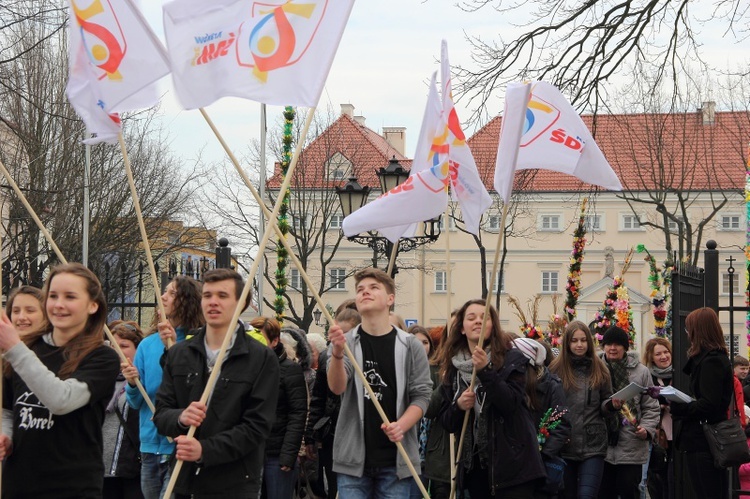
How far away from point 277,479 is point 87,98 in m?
3.42

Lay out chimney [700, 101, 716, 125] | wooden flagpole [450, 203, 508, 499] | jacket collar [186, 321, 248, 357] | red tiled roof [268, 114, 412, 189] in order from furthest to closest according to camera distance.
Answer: red tiled roof [268, 114, 412, 189], chimney [700, 101, 716, 125], wooden flagpole [450, 203, 508, 499], jacket collar [186, 321, 248, 357]

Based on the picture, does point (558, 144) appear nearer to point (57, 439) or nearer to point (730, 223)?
point (57, 439)

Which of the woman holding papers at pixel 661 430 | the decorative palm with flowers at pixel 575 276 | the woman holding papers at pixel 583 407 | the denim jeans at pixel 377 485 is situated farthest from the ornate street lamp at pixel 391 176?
the denim jeans at pixel 377 485

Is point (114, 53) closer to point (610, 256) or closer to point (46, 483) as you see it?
point (46, 483)

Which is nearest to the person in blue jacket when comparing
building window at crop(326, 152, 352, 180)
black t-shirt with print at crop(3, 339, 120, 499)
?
black t-shirt with print at crop(3, 339, 120, 499)

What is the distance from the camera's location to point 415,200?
331 inches

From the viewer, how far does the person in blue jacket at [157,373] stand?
8.39m

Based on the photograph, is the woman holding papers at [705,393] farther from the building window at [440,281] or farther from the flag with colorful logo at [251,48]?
the building window at [440,281]

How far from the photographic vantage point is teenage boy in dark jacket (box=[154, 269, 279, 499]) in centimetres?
633

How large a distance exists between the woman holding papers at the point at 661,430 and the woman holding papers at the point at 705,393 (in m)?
0.79

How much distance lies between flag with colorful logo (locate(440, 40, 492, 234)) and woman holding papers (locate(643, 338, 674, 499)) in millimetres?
3208

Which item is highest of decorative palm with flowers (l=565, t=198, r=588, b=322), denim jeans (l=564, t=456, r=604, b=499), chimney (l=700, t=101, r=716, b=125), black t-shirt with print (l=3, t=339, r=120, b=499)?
chimney (l=700, t=101, r=716, b=125)

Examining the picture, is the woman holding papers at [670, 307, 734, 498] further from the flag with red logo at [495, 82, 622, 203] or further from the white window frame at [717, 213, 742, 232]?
the white window frame at [717, 213, 742, 232]

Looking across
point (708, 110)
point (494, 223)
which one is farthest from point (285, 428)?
point (494, 223)
